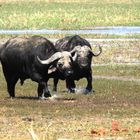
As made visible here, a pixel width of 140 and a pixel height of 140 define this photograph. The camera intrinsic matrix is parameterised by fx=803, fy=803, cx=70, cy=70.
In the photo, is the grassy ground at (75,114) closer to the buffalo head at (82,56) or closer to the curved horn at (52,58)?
the buffalo head at (82,56)

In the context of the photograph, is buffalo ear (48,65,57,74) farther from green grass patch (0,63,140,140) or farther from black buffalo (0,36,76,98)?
green grass patch (0,63,140,140)

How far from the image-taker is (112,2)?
74.1 meters

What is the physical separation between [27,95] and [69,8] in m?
44.5

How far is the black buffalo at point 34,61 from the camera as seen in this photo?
17641mm

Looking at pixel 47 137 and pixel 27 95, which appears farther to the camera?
pixel 27 95

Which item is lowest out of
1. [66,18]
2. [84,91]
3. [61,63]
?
[84,91]

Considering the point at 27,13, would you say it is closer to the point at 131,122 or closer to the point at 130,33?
the point at 130,33

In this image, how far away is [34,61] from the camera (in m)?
18.0

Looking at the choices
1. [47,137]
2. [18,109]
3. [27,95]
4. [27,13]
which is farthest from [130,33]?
[47,137]

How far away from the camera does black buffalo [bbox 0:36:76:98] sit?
57.9ft

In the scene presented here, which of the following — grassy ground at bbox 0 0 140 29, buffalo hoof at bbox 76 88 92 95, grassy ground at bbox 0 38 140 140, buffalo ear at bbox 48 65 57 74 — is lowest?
buffalo hoof at bbox 76 88 92 95

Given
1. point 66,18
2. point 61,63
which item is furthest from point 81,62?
point 66,18

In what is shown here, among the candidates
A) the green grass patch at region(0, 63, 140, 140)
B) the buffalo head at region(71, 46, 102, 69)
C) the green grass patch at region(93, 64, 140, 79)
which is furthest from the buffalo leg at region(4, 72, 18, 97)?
the green grass patch at region(93, 64, 140, 79)

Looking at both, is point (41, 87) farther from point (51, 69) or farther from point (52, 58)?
point (52, 58)
